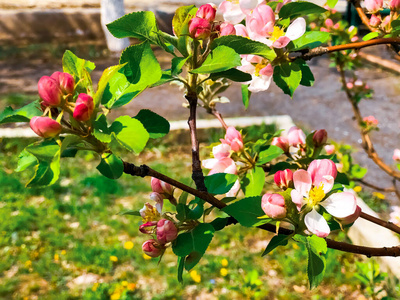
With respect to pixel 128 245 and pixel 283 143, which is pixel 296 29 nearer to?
pixel 283 143

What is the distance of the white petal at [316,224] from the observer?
2.41ft

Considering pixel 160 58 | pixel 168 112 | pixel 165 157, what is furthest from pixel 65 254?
pixel 160 58

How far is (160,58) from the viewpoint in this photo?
8109 mm

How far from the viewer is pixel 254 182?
110cm

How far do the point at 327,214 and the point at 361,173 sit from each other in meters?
1.99

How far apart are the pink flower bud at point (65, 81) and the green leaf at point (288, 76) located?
0.48m

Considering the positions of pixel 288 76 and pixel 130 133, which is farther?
pixel 288 76

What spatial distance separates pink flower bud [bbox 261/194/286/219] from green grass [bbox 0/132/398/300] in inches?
75.7

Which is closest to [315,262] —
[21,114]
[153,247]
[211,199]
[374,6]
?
[211,199]

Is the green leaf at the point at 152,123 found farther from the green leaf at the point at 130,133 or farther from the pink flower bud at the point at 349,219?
the pink flower bud at the point at 349,219

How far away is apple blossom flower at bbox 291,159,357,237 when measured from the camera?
2.47ft

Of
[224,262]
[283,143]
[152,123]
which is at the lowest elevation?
[224,262]

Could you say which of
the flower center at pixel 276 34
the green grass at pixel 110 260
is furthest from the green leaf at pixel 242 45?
the green grass at pixel 110 260

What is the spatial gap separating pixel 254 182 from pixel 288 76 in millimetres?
283
